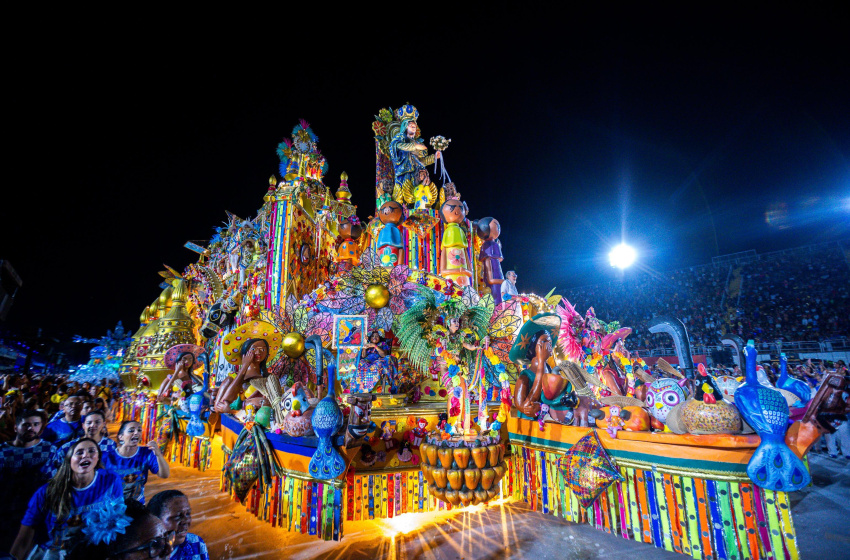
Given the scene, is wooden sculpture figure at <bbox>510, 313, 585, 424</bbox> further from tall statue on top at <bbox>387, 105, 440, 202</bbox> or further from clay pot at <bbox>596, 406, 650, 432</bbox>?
tall statue on top at <bbox>387, 105, 440, 202</bbox>

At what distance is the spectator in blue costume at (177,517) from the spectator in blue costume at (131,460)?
2.96 ft

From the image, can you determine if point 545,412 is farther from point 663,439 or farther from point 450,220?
point 450,220

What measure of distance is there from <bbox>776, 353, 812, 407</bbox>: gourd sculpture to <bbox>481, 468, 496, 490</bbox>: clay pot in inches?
100

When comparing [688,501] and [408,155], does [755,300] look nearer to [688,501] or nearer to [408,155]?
[408,155]

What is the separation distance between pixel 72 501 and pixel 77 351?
105 ft

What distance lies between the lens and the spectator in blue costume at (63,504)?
1.98 metres

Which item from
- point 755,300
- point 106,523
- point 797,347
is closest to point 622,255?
point 755,300

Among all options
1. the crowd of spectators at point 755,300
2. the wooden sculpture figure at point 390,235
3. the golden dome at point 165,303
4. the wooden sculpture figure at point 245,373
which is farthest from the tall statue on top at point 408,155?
the crowd of spectators at point 755,300

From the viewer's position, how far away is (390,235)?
23.4 ft

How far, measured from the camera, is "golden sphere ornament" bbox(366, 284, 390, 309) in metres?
5.81

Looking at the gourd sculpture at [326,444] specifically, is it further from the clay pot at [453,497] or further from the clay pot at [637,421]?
the clay pot at [637,421]

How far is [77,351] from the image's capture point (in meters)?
25.2

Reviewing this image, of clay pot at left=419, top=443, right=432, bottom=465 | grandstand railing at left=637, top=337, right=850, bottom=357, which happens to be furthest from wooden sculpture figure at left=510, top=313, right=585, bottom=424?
grandstand railing at left=637, top=337, right=850, bottom=357

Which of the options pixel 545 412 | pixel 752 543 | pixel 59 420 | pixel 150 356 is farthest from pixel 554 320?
pixel 150 356
